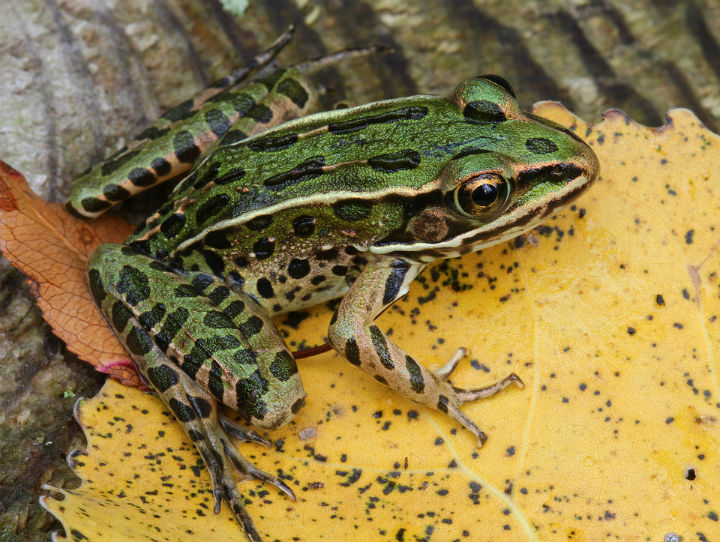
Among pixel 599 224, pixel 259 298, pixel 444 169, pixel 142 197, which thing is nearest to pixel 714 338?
pixel 599 224

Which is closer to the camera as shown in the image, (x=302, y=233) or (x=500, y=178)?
(x=500, y=178)

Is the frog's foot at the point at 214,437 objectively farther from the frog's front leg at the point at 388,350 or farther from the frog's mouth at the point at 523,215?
the frog's mouth at the point at 523,215

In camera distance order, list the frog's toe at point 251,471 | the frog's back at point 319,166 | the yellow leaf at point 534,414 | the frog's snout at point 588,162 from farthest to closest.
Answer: the frog's back at point 319,166
the frog's snout at point 588,162
the frog's toe at point 251,471
the yellow leaf at point 534,414

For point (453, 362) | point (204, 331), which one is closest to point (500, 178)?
point (453, 362)

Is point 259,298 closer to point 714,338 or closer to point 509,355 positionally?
point 509,355

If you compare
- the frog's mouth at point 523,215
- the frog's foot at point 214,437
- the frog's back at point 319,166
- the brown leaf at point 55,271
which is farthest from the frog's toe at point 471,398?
the brown leaf at point 55,271

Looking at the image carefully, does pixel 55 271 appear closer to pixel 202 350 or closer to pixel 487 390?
pixel 202 350

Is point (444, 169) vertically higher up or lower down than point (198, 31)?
lower down
